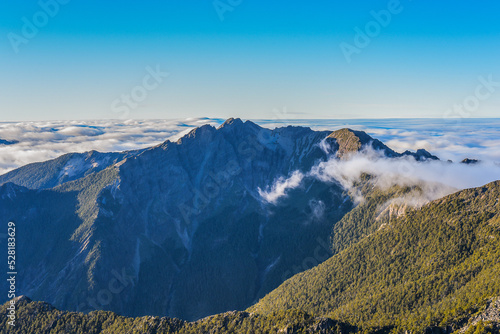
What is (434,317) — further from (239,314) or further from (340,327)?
(239,314)

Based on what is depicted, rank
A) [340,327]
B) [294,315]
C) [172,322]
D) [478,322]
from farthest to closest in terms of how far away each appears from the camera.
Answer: [172,322], [294,315], [340,327], [478,322]

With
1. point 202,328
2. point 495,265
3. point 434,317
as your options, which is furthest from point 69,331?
point 495,265

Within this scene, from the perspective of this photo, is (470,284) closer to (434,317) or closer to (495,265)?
(495,265)

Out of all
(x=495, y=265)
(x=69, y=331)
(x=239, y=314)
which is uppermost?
(x=495, y=265)

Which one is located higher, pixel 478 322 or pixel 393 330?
pixel 478 322

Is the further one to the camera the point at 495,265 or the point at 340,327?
the point at 495,265

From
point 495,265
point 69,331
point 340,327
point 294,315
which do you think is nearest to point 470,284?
point 495,265

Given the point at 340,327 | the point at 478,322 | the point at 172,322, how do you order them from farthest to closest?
→ 1. the point at 172,322
2. the point at 340,327
3. the point at 478,322

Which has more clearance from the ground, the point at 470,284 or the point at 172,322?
the point at 470,284

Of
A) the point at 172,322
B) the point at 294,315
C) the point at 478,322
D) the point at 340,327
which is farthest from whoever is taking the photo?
the point at 172,322
